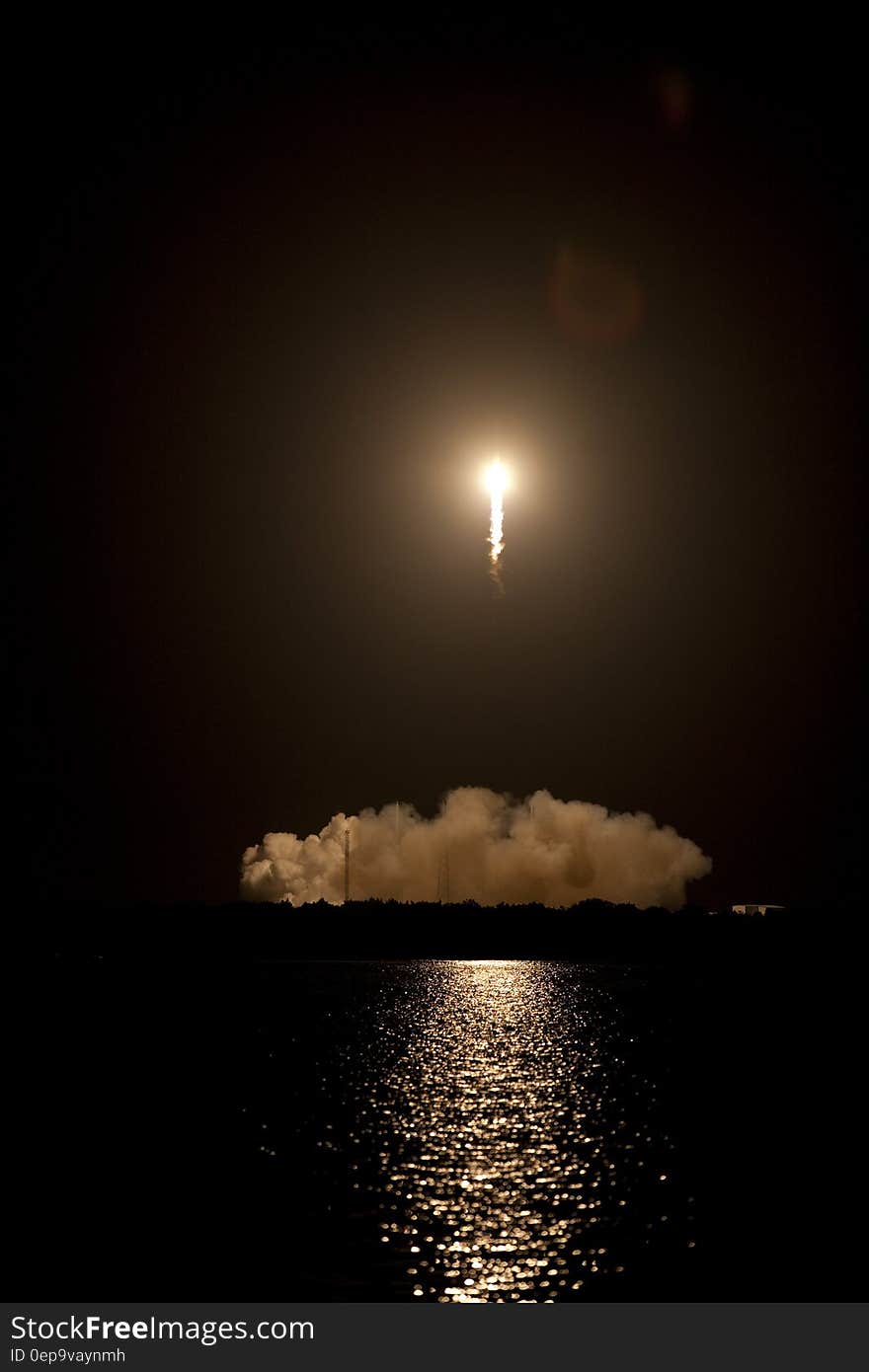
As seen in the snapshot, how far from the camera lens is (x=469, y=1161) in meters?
39.8

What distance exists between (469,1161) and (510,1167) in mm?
1613

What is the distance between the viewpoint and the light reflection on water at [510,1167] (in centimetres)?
2791

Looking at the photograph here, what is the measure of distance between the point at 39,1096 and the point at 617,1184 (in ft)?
102

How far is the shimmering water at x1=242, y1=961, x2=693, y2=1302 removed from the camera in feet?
91.4

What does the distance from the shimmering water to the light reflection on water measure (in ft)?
0.27

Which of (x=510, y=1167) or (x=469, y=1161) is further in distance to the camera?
(x=469, y=1161)

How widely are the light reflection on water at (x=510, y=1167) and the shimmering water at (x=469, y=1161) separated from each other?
0.08m

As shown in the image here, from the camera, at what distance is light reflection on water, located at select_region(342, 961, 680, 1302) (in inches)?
1099

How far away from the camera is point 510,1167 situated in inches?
1538

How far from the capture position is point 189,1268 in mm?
28219

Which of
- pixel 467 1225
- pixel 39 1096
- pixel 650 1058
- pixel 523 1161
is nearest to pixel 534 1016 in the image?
pixel 650 1058

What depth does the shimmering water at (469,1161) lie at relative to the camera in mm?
27844

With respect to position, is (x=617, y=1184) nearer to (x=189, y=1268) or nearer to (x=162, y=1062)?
(x=189, y=1268)
